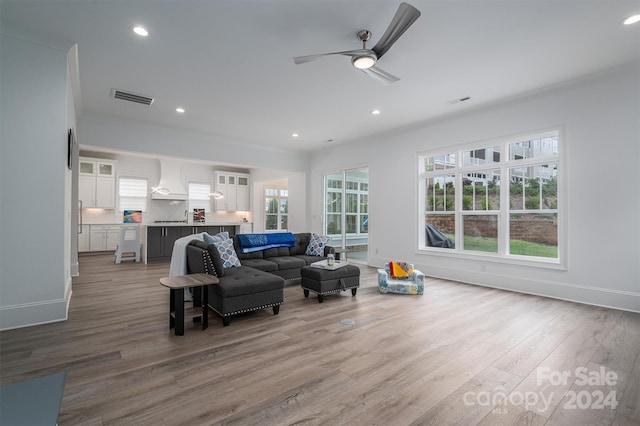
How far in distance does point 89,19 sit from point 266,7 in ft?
5.71

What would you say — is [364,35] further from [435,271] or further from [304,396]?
[435,271]

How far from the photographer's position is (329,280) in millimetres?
4215

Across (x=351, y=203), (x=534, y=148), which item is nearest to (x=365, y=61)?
(x=534, y=148)

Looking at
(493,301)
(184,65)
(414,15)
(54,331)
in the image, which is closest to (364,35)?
(414,15)

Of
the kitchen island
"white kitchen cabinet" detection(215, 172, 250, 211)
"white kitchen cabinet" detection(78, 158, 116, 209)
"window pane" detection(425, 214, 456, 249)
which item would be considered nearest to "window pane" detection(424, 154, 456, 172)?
"window pane" detection(425, 214, 456, 249)

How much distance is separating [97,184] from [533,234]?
1090 cm

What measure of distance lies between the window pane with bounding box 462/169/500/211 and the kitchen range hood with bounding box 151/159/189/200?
328 inches

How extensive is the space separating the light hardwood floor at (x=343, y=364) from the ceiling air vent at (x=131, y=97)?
10.1ft

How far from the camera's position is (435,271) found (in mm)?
5801

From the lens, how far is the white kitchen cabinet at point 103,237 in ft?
28.9

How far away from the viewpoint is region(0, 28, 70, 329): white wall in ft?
9.95

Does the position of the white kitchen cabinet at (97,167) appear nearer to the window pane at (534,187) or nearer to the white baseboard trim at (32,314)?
the white baseboard trim at (32,314)

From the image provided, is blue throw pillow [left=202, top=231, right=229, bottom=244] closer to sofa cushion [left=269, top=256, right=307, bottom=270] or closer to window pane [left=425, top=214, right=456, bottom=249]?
sofa cushion [left=269, top=256, right=307, bottom=270]

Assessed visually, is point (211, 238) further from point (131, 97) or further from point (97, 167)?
point (97, 167)
